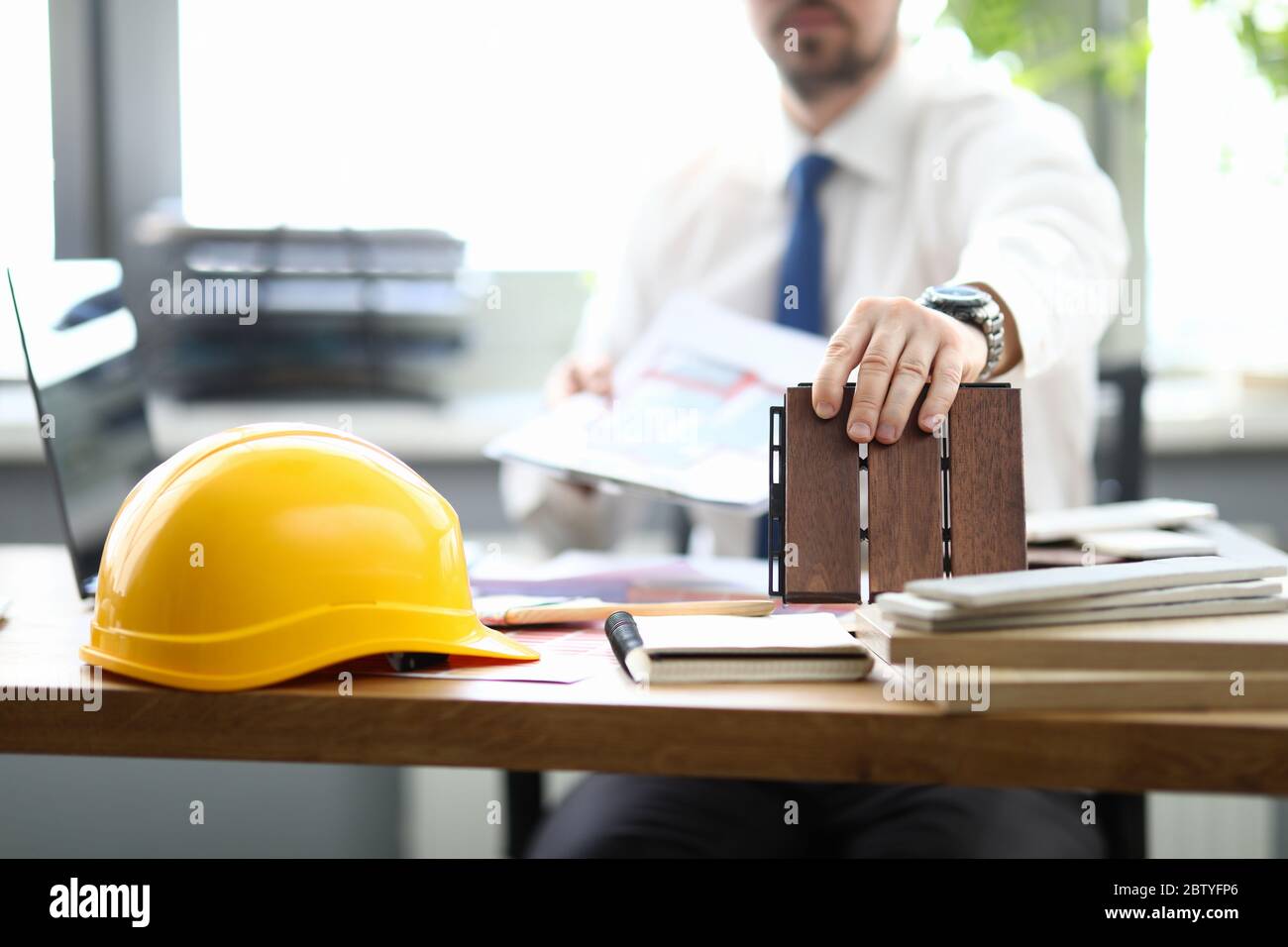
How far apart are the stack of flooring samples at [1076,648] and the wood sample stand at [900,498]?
0.32 ft

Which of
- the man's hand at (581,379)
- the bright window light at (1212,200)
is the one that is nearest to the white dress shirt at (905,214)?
the man's hand at (581,379)

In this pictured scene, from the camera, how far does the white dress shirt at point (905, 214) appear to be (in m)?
1.38

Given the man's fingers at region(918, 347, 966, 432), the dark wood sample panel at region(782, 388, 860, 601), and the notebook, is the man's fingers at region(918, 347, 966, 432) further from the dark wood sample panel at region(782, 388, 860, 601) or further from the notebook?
the notebook

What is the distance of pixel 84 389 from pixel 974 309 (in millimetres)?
770

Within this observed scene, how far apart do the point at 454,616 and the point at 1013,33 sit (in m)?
1.67

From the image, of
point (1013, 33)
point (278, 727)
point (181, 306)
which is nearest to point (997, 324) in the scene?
point (278, 727)

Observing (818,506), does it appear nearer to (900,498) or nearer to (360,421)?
(900,498)

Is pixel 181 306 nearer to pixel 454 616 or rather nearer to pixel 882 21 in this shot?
pixel 882 21

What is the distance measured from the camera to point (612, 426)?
44.7 inches

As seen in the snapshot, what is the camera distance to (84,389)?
41.2 inches

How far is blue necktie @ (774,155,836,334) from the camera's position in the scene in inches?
61.6

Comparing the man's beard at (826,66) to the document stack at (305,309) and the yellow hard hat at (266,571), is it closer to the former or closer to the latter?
the document stack at (305,309)

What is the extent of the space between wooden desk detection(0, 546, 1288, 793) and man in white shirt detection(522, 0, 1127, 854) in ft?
1.10

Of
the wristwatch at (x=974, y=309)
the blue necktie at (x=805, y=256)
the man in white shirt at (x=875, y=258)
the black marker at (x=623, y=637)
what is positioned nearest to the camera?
the black marker at (x=623, y=637)
